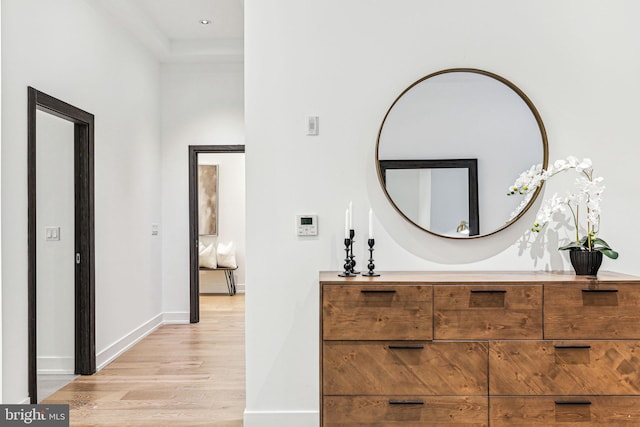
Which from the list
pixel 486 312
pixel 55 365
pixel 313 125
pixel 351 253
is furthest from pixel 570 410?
pixel 55 365

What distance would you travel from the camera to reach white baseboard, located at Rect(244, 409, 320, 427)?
2637 millimetres

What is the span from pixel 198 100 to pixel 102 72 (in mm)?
1533

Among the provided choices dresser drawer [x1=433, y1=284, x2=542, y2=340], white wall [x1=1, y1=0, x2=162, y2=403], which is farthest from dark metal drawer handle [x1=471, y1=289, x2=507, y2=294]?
white wall [x1=1, y1=0, x2=162, y2=403]

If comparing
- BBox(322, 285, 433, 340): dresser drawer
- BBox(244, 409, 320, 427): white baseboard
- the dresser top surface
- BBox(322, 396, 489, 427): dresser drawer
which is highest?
the dresser top surface

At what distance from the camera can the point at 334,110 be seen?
8.77 ft

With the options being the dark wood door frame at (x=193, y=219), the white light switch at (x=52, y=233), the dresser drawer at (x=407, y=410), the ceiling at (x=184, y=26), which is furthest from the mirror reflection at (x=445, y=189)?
the dark wood door frame at (x=193, y=219)

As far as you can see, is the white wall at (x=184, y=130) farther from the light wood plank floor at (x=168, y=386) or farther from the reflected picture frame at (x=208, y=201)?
the reflected picture frame at (x=208, y=201)

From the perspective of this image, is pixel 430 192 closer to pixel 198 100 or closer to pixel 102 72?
pixel 102 72

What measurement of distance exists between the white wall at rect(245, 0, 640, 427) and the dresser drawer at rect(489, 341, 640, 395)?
566mm

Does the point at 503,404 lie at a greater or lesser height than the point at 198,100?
lesser

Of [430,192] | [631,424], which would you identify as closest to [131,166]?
[430,192]

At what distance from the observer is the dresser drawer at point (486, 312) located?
2189mm

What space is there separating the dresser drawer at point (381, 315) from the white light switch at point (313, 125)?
35.3 inches

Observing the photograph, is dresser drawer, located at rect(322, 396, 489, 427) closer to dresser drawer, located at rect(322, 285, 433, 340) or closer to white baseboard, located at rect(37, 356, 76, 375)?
dresser drawer, located at rect(322, 285, 433, 340)
